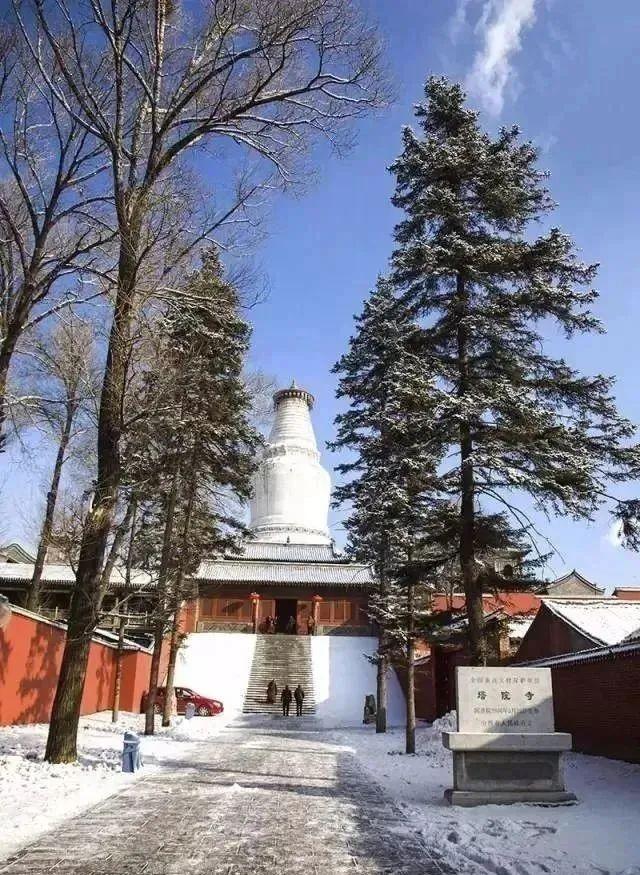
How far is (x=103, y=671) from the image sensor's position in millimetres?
21172

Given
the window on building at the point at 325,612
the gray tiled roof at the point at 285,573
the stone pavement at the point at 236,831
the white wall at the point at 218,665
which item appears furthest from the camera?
the gray tiled roof at the point at 285,573

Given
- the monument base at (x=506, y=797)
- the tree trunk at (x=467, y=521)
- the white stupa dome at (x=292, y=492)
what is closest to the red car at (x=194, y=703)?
the tree trunk at (x=467, y=521)

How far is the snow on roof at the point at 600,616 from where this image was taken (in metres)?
17.9

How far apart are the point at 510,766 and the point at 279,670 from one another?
78.5 ft

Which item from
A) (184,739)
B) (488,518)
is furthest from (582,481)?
(184,739)

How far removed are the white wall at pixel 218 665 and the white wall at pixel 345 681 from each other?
3.26 metres

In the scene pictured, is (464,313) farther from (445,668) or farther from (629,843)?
(445,668)

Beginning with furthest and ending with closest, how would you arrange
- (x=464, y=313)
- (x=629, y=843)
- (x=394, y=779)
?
(x=464, y=313), (x=394, y=779), (x=629, y=843)

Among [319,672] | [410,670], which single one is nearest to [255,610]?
[319,672]

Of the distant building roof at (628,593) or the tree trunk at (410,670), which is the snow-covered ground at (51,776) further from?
the distant building roof at (628,593)

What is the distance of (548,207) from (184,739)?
1423 centimetres

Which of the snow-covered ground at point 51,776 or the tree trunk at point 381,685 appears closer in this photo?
the snow-covered ground at point 51,776

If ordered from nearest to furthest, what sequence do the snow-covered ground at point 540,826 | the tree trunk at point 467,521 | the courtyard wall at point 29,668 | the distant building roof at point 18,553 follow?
the snow-covered ground at point 540,826, the tree trunk at point 467,521, the courtyard wall at point 29,668, the distant building roof at point 18,553

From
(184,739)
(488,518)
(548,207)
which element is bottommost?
(184,739)
